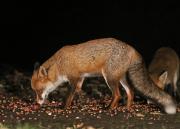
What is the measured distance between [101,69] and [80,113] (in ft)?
3.32

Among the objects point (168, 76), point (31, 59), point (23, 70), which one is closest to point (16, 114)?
point (168, 76)

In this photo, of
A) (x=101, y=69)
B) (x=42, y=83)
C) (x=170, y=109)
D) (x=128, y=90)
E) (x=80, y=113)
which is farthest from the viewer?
(x=42, y=83)

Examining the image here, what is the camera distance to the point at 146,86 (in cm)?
1137

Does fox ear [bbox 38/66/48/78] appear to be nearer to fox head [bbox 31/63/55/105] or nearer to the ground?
fox head [bbox 31/63/55/105]

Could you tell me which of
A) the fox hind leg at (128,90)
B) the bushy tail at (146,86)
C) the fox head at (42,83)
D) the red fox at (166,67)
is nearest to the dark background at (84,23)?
the red fox at (166,67)

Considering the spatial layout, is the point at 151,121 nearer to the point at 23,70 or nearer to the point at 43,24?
the point at 23,70

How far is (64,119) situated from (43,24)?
474 inches

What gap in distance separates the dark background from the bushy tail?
911 cm

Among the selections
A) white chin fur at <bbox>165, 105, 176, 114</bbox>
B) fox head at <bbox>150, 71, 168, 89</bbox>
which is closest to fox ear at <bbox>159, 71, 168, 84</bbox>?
fox head at <bbox>150, 71, 168, 89</bbox>

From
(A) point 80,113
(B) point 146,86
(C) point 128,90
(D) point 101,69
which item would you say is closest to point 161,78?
(C) point 128,90

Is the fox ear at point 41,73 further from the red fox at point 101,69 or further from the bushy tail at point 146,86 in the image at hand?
the bushy tail at point 146,86

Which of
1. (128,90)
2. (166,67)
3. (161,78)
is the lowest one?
(128,90)

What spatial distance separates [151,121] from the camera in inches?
405

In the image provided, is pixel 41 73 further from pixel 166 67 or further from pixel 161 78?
pixel 166 67
